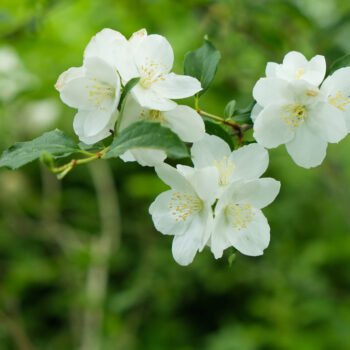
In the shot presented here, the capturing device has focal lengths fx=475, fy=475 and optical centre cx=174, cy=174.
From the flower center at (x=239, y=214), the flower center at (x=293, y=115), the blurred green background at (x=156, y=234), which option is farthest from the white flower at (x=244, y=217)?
the blurred green background at (x=156, y=234)

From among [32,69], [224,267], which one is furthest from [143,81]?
[224,267]

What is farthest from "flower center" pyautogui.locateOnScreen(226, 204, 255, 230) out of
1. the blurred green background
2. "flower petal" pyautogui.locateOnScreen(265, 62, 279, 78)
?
the blurred green background

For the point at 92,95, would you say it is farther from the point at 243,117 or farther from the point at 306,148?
the point at 306,148

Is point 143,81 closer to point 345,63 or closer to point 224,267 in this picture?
point 345,63

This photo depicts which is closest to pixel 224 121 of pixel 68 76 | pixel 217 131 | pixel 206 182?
pixel 217 131

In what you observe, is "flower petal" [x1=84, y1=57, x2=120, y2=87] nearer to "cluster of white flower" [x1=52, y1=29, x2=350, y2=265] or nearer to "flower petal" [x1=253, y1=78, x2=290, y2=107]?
"cluster of white flower" [x1=52, y1=29, x2=350, y2=265]

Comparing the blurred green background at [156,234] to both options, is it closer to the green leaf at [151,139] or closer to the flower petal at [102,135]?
the flower petal at [102,135]
